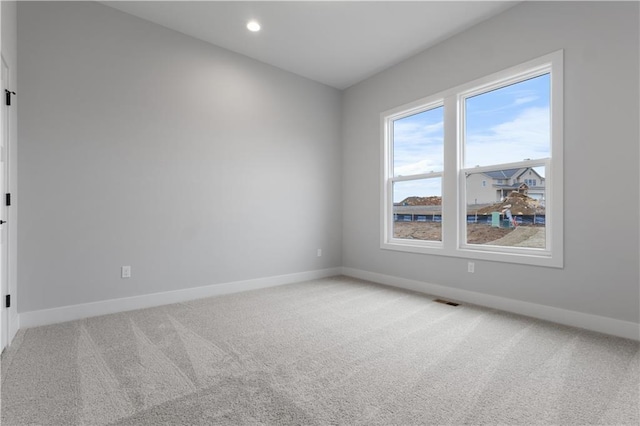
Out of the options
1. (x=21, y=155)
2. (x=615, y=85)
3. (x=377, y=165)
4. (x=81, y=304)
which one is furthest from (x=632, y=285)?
(x=21, y=155)

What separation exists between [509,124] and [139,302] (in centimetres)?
428

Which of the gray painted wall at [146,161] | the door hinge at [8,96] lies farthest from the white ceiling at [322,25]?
the door hinge at [8,96]

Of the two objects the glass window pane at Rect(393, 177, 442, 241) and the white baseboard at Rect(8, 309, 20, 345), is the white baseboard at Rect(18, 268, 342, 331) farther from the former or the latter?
A: the glass window pane at Rect(393, 177, 442, 241)

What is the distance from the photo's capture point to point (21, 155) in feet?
8.51

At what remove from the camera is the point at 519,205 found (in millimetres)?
3111

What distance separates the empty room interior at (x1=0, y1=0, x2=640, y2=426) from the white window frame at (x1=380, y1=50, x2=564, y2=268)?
0.08 feet

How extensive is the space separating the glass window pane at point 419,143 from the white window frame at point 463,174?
0.28ft

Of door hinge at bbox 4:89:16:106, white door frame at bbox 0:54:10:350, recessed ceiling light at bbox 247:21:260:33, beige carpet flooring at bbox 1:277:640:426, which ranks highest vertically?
recessed ceiling light at bbox 247:21:260:33

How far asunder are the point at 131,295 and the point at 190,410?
2065 mm

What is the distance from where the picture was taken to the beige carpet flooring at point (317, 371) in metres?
1.49

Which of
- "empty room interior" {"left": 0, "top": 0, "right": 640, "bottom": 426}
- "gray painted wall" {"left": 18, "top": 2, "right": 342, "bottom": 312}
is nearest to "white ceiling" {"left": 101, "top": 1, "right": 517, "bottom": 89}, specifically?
"empty room interior" {"left": 0, "top": 0, "right": 640, "bottom": 426}

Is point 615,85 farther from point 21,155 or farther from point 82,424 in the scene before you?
point 21,155

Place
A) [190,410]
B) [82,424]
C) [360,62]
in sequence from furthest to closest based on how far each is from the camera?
[360,62] → [190,410] → [82,424]

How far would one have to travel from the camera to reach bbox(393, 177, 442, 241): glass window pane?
3866 millimetres
